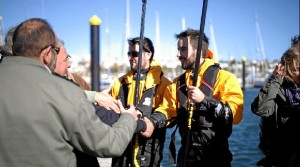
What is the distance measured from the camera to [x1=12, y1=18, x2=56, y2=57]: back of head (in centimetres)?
214

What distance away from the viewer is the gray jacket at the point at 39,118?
1.97 metres

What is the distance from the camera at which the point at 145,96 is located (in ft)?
13.4

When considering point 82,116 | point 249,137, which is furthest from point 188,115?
point 249,137

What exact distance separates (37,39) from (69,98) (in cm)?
48

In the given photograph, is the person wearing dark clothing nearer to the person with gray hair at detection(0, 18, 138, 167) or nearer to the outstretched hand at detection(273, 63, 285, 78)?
the outstretched hand at detection(273, 63, 285, 78)

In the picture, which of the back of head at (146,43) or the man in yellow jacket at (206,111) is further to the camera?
the back of head at (146,43)

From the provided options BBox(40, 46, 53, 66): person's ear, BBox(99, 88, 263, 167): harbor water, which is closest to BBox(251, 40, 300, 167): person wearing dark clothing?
BBox(40, 46, 53, 66): person's ear

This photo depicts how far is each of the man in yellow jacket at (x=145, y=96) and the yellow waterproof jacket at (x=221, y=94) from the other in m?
0.23

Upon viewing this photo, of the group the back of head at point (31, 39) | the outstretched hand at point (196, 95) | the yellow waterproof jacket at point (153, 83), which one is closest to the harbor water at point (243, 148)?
the yellow waterproof jacket at point (153, 83)

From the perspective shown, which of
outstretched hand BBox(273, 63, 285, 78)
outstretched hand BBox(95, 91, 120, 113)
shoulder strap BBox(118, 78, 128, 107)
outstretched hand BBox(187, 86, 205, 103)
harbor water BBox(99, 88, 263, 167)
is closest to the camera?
outstretched hand BBox(95, 91, 120, 113)

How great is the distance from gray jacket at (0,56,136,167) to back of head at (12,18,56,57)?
7cm

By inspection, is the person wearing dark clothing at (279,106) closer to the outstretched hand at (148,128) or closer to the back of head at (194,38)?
the back of head at (194,38)

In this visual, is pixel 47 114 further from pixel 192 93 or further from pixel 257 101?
pixel 257 101

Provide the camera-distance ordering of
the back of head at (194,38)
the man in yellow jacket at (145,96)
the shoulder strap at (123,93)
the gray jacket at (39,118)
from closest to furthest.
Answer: the gray jacket at (39,118)
the back of head at (194,38)
the man in yellow jacket at (145,96)
the shoulder strap at (123,93)
